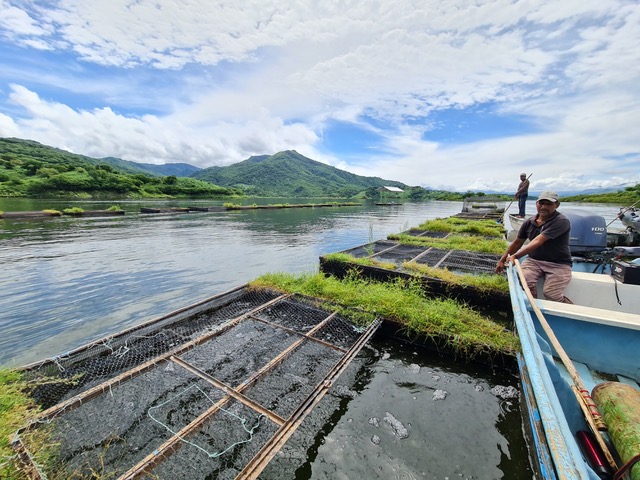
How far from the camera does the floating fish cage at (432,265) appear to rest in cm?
609

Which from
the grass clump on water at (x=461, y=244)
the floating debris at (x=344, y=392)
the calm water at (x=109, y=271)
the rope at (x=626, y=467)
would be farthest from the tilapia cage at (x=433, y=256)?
the rope at (x=626, y=467)

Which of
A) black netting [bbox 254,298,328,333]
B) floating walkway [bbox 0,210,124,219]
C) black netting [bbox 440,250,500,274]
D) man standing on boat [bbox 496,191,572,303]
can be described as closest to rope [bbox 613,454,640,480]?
man standing on boat [bbox 496,191,572,303]

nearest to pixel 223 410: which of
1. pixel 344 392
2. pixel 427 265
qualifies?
pixel 344 392

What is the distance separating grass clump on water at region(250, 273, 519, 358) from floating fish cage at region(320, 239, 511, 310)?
30cm

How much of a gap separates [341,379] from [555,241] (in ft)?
14.1

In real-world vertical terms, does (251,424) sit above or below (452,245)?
below

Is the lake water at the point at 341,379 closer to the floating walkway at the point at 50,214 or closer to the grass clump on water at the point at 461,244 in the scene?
the grass clump on water at the point at 461,244

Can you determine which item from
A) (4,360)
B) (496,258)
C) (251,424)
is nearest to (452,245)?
(496,258)

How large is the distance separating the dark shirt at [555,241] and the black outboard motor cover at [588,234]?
7.43 ft

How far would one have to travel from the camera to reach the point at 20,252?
11211 mm

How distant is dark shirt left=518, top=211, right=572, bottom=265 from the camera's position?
4.48 m

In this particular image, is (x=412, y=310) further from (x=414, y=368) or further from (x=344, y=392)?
(x=344, y=392)

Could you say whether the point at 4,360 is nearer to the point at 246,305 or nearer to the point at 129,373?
the point at 129,373

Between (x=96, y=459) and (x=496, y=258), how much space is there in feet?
35.6
